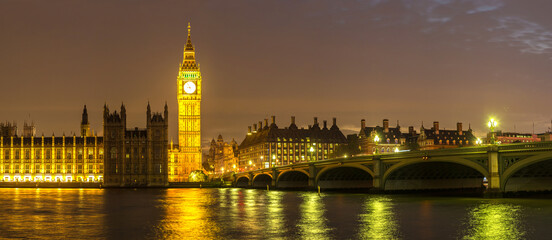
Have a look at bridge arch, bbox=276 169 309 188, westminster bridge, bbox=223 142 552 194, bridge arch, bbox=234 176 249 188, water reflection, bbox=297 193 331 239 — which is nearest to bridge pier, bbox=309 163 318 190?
westminster bridge, bbox=223 142 552 194

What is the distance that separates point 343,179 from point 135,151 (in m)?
87.9

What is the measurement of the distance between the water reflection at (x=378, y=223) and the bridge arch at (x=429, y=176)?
18.6 metres

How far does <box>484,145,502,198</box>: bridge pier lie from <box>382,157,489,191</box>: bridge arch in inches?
422

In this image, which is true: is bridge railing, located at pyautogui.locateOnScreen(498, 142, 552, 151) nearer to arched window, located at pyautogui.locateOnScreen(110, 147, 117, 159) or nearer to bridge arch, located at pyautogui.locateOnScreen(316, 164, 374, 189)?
bridge arch, located at pyautogui.locateOnScreen(316, 164, 374, 189)

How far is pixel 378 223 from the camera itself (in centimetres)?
5169

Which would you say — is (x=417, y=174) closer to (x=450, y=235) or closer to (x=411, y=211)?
(x=411, y=211)

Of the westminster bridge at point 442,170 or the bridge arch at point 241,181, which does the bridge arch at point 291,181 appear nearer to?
the westminster bridge at point 442,170

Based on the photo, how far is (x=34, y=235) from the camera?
4600cm

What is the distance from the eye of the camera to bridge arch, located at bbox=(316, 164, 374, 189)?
117m

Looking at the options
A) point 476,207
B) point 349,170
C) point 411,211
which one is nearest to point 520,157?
point 476,207

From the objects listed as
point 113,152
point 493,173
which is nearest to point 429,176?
point 493,173

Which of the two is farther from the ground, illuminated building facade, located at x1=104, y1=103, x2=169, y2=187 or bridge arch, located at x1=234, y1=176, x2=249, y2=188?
illuminated building facade, located at x1=104, y1=103, x2=169, y2=187

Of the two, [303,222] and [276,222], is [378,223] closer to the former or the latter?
[303,222]

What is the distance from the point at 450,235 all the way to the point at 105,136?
538ft
